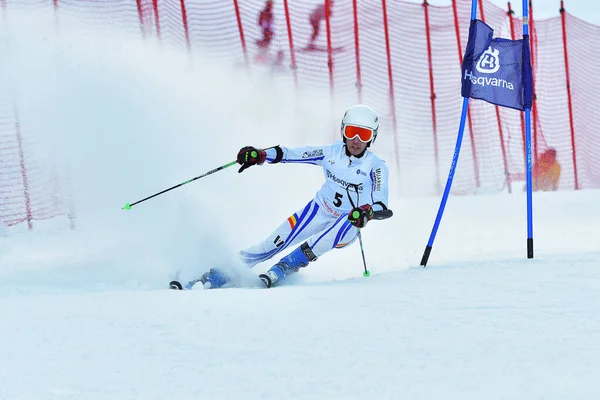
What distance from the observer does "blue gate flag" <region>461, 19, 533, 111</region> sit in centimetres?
550

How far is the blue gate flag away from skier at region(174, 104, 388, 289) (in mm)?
856

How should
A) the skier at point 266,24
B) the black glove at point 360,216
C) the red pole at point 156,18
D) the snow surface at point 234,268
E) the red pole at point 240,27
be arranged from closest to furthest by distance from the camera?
the snow surface at point 234,268
the black glove at point 360,216
the red pole at point 156,18
the red pole at point 240,27
the skier at point 266,24

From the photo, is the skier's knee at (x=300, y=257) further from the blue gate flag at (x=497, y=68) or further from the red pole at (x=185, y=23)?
the red pole at (x=185, y=23)

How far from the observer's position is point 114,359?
2.77 m

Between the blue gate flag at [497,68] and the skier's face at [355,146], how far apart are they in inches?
37.3

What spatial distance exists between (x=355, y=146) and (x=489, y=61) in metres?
1.21

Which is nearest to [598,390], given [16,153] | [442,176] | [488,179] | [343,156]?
[343,156]

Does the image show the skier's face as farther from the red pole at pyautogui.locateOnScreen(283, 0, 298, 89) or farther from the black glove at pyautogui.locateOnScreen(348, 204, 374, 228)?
the red pole at pyautogui.locateOnScreen(283, 0, 298, 89)

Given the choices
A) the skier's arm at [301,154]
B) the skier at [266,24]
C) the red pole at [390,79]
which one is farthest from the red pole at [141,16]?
the skier's arm at [301,154]

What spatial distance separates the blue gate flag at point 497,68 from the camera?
18.1 ft

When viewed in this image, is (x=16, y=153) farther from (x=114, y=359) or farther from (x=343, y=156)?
(x=114, y=359)

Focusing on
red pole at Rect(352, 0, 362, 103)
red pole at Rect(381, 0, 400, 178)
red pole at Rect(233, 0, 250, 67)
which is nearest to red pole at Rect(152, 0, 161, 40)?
red pole at Rect(233, 0, 250, 67)

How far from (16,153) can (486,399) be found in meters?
7.58

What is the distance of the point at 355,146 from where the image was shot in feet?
17.5
